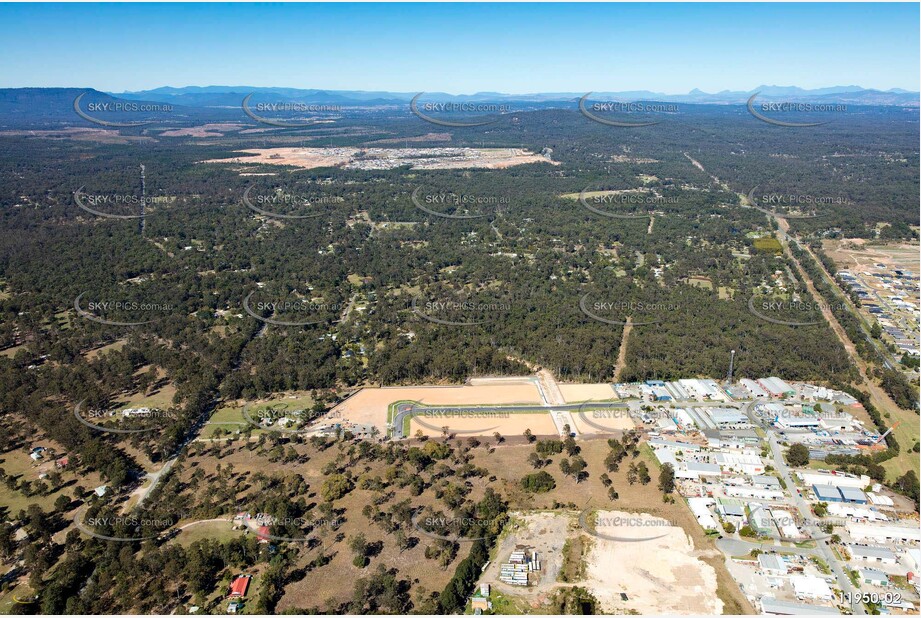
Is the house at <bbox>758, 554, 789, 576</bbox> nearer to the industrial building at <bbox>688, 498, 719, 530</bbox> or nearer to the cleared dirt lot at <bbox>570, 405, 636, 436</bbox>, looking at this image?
the industrial building at <bbox>688, 498, 719, 530</bbox>

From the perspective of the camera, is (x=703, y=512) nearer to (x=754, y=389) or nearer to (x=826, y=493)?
(x=826, y=493)

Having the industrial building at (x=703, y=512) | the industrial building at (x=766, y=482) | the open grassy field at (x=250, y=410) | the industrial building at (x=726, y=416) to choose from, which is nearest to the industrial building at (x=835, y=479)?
the industrial building at (x=766, y=482)

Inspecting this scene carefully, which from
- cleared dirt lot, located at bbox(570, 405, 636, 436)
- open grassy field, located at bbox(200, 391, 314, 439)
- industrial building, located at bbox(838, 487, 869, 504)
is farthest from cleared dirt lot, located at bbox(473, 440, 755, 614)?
open grassy field, located at bbox(200, 391, 314, 439)

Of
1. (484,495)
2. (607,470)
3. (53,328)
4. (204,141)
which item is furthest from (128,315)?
(204,141)

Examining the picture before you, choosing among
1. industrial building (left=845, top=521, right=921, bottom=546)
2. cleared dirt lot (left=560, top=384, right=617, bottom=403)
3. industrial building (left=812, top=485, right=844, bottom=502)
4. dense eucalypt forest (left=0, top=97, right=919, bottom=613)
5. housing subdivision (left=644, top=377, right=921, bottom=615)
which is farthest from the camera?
cleared dirt lot (left=560, top=384, right=617, bottom=403)

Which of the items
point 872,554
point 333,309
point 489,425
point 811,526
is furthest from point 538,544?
point 333,309

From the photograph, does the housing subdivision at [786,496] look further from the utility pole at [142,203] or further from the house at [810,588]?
the utility pole at [142,203]

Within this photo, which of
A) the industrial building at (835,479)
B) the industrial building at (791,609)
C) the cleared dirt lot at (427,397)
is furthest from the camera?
the cleared dirt lot at (427,397)
